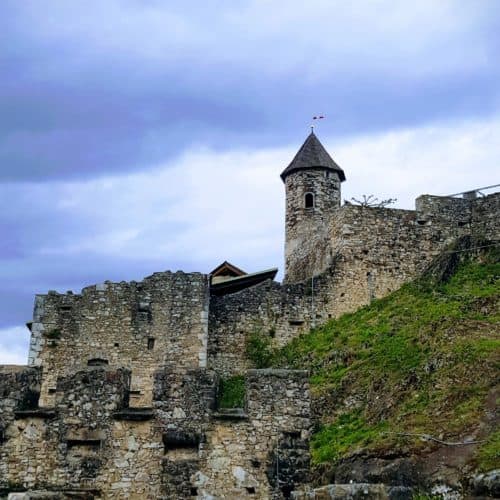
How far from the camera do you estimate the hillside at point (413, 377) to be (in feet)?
65.2

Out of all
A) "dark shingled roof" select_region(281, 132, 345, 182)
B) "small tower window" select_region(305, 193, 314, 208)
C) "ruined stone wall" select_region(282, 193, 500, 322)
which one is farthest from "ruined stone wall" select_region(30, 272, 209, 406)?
"dark shingled roof" select_region(281, 132, 345, 182)

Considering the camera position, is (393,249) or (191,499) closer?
(191,499)

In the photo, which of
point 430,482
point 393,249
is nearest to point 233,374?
point 393,249

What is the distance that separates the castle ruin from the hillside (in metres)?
1.36

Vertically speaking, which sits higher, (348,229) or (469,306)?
(348,229)

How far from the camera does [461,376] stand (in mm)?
23516

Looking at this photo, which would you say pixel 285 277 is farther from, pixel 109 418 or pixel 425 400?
pixel 109 418

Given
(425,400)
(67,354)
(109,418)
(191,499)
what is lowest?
(191,499)

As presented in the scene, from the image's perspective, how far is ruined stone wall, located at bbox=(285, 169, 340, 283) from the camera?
38125mm

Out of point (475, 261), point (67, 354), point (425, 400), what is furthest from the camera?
point (475, 261)

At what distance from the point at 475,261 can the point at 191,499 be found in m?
25.3

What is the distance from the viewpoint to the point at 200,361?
31.8 metres

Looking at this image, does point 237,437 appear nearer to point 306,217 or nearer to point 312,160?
point 306,217

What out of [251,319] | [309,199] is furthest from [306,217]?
[251,319]
